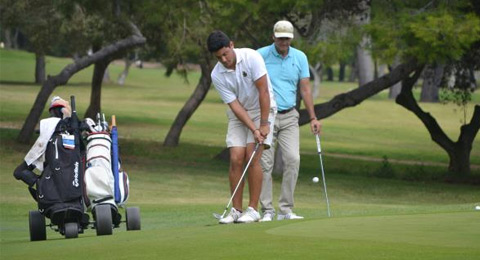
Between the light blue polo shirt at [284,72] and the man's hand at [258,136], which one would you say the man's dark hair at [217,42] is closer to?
the man's hand at [258,136]

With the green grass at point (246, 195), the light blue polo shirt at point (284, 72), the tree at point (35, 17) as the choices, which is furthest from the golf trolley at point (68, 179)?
the tree at point (35, 17)

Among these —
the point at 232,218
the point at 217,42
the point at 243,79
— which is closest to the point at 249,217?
the point at 232,218

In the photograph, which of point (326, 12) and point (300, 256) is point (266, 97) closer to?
point (300, 256)

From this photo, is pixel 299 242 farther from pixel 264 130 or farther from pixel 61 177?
pixel 61 177

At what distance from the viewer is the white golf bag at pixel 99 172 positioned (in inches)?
462

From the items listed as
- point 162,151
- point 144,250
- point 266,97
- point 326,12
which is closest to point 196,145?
point 162,151

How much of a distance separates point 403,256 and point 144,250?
2250 millimetres

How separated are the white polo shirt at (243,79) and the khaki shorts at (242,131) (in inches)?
4.5

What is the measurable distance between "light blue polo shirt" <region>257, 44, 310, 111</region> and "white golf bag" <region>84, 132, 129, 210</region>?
2294 millimetres

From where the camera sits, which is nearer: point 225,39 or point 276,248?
point 276,248

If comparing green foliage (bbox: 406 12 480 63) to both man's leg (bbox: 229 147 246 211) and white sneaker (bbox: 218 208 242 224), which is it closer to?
man's leg (bbox: 229 147 246 211)

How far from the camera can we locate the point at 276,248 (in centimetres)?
911

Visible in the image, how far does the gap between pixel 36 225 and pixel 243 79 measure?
8.45 ft

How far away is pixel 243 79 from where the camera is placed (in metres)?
12.2
